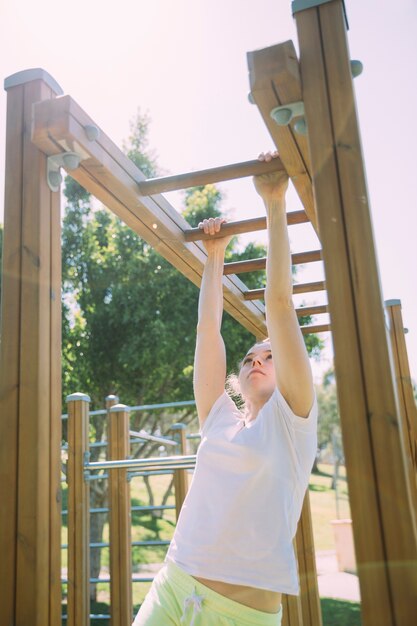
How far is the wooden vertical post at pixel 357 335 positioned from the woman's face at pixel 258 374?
98 centimetres

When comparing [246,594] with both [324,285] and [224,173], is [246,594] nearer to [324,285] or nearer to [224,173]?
[324,285]

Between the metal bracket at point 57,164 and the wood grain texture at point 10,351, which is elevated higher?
the metal bracket at point 57,164

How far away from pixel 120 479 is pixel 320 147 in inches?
152

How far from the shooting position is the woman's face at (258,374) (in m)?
2.16

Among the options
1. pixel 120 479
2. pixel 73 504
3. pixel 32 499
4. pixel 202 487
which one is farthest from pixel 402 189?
pixel 32 499

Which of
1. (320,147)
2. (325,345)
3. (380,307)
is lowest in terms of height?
(380,307)

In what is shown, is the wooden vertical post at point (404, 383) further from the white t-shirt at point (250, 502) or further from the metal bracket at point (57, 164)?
the metal bracket at point (57, 164)

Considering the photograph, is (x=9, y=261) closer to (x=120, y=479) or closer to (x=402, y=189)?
(x=120, y=479)

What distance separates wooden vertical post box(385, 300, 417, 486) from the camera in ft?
10.8

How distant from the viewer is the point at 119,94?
367 inches

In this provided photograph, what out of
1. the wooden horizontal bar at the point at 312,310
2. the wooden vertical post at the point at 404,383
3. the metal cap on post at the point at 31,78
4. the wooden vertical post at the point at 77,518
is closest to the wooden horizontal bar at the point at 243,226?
the metal cap on post at the point at 31,78

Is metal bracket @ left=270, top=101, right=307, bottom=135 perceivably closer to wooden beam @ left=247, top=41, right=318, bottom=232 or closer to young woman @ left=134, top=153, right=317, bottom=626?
wooden beam @ left=247, top=41, right=318, bottom=232

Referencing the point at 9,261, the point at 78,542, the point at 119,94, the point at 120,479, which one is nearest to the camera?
the point at 9,261

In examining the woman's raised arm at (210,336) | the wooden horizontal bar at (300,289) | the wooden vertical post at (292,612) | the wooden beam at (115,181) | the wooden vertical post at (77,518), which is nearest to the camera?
the wooden beam at (115,181)
